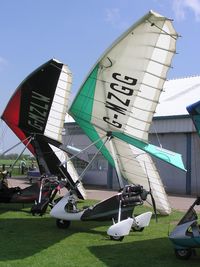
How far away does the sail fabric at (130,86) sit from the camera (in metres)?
8.84

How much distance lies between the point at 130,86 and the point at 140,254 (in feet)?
11.3

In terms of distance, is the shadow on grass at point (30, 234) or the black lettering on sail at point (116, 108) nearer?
the shadow on grass at point (30, 234)

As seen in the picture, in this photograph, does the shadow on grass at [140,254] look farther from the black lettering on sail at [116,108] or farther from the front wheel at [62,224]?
the black lettering on sail at [116,108]

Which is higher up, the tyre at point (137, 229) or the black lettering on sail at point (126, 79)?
the black lettering on sail at point (126, 79)

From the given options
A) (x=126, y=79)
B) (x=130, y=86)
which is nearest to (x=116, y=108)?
(x=130, y=86)

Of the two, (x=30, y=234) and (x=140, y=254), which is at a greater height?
(x=140, y=254)

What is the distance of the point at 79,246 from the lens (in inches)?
360

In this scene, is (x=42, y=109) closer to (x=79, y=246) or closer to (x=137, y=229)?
(x=137, y=229)

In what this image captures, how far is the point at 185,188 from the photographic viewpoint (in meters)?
23.1

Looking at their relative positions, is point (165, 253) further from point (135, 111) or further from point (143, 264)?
point (135, 111)

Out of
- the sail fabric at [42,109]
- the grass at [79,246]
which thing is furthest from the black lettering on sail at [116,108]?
the grass at [79,246]

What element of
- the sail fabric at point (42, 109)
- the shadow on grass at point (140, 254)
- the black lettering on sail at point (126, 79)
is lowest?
the shadow on grass at point (140, 254)

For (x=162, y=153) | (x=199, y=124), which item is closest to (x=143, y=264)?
(x=199, y=124)

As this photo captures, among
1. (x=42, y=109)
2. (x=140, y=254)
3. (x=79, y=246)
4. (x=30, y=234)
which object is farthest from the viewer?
(x=42, y=109)
